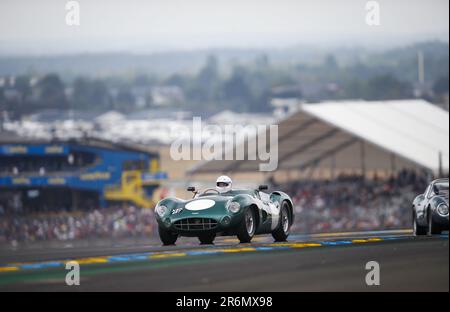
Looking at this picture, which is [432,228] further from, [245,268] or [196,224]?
[245,268]

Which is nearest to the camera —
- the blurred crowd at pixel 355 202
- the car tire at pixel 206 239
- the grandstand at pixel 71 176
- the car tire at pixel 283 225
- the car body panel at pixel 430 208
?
the car tire at pixel 206 239

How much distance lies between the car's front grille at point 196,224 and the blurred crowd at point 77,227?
20.1 metres

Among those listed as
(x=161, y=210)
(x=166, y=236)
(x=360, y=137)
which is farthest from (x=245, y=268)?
(x=360, y=137)

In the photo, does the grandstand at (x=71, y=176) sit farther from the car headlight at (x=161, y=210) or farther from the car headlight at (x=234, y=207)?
the car headlight at (x=234, y=207)

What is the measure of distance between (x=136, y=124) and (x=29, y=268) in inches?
4112

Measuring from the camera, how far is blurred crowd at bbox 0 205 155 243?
38.7 meters

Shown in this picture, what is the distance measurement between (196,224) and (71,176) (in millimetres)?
34561

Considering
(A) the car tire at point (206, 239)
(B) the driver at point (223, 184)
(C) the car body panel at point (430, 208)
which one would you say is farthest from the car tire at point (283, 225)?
(C) the car body panel at point (430, 208)

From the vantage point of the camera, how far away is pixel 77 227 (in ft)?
131

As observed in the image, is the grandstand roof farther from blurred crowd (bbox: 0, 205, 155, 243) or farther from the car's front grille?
the car's front grille

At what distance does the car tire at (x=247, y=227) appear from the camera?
1802cm

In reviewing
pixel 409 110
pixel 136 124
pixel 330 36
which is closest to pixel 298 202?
pixel 409 110

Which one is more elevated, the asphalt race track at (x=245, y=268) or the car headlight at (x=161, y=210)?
the car headlight at (x=161, y=210)

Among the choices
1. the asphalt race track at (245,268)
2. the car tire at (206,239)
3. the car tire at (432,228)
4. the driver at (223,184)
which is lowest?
the asphalt race track at (245,268)
